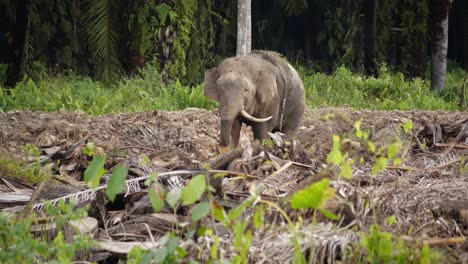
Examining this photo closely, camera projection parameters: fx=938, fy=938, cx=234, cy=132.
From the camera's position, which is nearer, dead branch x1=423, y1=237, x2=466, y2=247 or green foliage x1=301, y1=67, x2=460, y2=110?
dead branch x1=423, y1=237, x2=466, y2=247

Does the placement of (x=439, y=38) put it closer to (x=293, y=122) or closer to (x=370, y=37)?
(x=370, y=37)

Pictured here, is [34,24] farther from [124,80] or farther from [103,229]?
[103,229]

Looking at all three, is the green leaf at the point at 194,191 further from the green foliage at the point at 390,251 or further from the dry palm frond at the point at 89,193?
the dry palm frond at the point at 89,193

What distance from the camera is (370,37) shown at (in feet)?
69.2

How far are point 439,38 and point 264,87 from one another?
9.70 m

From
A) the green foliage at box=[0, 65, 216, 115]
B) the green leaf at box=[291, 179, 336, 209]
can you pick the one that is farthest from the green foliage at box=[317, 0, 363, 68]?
the green leaf at box=[291, 179, 336, 209]

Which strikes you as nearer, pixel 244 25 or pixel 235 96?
pixel 235 96

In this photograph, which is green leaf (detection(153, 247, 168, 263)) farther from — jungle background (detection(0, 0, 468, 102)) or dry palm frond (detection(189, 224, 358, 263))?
jungle background (detection(0, 0, 468, 102))

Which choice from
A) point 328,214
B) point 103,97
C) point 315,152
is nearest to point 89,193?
point 328,214

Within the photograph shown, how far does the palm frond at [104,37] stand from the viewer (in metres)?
17.3

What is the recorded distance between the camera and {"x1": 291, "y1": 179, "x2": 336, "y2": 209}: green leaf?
3.89 metres

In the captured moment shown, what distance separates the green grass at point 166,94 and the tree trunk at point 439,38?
26 cm

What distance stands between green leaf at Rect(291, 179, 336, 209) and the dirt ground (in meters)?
0.43

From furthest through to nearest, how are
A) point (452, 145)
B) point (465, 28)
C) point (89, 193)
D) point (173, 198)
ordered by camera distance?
1. point (465, 28)
2. point (452, 145)
3. point (89, 193)
4. point (173, 198)
